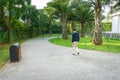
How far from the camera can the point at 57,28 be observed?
77438 millimetres

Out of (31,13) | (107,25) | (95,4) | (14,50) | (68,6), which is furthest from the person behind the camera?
(107,25)

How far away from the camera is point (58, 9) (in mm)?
39344

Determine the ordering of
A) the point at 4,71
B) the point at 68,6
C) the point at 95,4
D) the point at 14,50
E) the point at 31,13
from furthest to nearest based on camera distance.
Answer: the point at 31,13, the point at 68,6, the point at 95,4, the point at 14,50, the point at 4,71

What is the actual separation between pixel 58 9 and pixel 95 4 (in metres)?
15.1

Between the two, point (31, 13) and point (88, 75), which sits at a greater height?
point (31, 13)

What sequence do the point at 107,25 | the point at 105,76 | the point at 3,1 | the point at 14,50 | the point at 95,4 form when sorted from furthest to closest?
1. the point at 107,25
2. the point at 95,4
3. the point at 3,1
4. the point at 14,50
5. the point at 105,76

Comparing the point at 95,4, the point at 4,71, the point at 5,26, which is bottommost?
the point at 4,71

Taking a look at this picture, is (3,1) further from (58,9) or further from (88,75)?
(58,9)

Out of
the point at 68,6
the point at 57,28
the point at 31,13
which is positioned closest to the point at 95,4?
the point at 68,6

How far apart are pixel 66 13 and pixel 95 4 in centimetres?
1487

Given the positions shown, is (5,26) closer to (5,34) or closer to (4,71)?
(5,34)

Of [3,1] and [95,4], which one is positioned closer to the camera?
[3,1]

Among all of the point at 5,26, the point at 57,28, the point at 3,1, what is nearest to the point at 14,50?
the point at 3,1

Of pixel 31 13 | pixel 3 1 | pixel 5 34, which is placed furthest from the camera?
pixel 31 13
